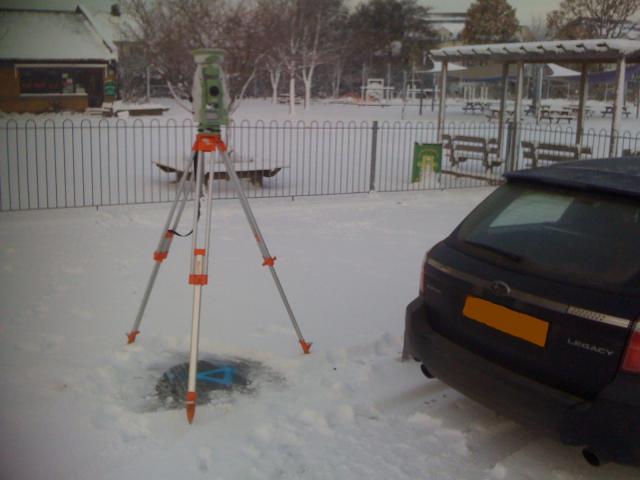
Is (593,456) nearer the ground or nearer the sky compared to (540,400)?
nearer the ground

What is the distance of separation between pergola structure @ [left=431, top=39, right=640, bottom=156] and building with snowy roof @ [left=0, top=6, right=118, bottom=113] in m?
7.16

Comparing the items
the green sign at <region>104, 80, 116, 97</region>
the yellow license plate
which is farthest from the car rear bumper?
the green sign at <region>104, 80, 116, 97</region>

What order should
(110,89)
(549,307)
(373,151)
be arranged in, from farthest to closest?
(110,89) < (373,151) < (549,307)

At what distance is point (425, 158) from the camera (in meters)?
12.5

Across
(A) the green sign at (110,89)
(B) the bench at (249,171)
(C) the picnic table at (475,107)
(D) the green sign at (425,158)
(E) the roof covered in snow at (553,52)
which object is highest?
(E) the roof covered in snow at (553,52)

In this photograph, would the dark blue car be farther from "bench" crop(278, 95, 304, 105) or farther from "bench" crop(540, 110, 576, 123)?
"bench" crop(278, 95, 304, 105)

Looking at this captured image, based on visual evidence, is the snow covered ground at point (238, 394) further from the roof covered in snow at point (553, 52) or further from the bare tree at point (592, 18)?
the bare tree at point (592, 18)

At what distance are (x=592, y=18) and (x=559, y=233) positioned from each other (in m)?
42.9

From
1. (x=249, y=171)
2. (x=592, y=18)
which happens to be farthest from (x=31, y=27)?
(x=592, y=18)

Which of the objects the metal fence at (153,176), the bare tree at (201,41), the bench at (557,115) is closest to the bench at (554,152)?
the metal fence at (153,176)

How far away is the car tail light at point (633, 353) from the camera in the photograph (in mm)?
2748

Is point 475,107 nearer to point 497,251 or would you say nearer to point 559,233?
point 559,233

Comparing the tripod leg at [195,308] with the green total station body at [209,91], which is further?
the green total station body at [209,91]

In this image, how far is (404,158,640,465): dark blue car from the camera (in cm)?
284
